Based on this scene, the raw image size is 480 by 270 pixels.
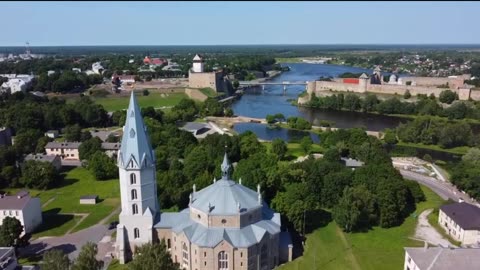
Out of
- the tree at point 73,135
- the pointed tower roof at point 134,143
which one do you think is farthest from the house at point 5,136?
the pointed tower roof at point 134,143

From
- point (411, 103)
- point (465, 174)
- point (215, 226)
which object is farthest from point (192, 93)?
point (215, 226)

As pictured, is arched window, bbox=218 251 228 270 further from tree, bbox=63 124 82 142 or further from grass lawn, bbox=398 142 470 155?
grass lawn, bbox=398 142 470 155

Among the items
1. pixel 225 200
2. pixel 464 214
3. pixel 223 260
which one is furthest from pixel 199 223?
pixel 464 214

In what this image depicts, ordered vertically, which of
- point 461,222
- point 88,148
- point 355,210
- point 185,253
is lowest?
point 185,253

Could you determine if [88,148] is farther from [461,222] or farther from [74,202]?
[461,222]

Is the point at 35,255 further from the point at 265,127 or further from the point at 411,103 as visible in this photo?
the point at 411,103
